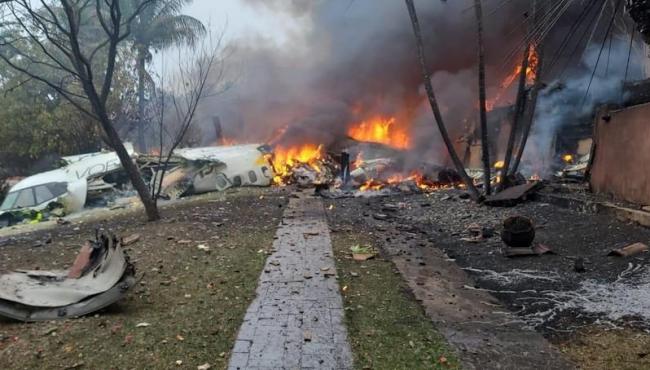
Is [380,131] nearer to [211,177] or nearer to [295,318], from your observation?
[211,177]

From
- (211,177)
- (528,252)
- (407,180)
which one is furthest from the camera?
(211,177)

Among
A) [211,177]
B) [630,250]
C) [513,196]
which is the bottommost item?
[630,250]

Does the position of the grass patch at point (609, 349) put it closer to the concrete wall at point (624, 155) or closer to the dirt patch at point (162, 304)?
the dirt patch at point (162, 304)

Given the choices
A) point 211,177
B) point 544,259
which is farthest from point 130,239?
point 211,177

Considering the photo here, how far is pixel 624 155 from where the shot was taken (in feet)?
28.0

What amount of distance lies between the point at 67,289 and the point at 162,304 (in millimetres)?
807

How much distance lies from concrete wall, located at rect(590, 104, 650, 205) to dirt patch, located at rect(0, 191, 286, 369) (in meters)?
6.30

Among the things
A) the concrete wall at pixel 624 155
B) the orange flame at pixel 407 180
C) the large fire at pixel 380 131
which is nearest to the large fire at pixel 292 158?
the large fire at pixel 380 131

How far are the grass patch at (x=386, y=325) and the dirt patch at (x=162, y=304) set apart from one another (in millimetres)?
1016

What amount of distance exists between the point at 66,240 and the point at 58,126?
621 inches

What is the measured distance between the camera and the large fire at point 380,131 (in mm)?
23312

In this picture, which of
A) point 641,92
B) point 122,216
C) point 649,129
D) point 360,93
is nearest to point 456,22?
point 360,93

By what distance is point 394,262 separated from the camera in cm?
632

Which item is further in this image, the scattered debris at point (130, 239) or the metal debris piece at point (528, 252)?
the scattered debris at point (130, 239)
